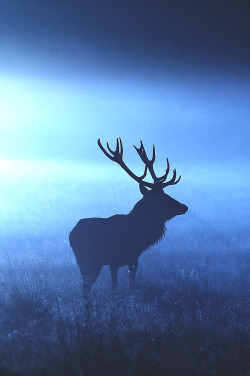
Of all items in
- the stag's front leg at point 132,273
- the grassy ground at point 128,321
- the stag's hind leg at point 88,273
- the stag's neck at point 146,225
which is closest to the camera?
the grassy ground at point 128,321

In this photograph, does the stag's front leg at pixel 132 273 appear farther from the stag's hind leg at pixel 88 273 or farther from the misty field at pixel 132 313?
the stag's hind leg at pixel 88 273

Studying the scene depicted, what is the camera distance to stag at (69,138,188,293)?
6.08 m

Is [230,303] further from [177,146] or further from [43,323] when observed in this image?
[177,146]

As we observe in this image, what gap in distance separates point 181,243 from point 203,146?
8694 centimetres

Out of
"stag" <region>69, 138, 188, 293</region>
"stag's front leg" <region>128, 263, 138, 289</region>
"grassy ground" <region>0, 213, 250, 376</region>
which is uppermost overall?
"stag" <region>69, 138, 188, 293</region>

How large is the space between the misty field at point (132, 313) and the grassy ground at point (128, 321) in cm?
1

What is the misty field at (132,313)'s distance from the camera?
12.1 feet

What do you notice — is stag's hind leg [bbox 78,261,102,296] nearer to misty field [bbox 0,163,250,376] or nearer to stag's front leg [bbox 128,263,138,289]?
misty field [bbox 0,163,250,376]

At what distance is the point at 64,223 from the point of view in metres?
13.6

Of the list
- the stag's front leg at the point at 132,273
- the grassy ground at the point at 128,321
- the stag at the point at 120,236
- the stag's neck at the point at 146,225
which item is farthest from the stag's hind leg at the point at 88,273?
the stag's neck at the point at 146,225

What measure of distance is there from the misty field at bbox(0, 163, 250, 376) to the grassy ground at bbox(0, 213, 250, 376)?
0.04 feet

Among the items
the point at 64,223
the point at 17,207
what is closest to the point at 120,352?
the point at 64,223

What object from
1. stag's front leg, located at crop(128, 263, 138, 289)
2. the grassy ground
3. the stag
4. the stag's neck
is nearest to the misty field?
the grassy ground

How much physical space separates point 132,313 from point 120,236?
143 cm
